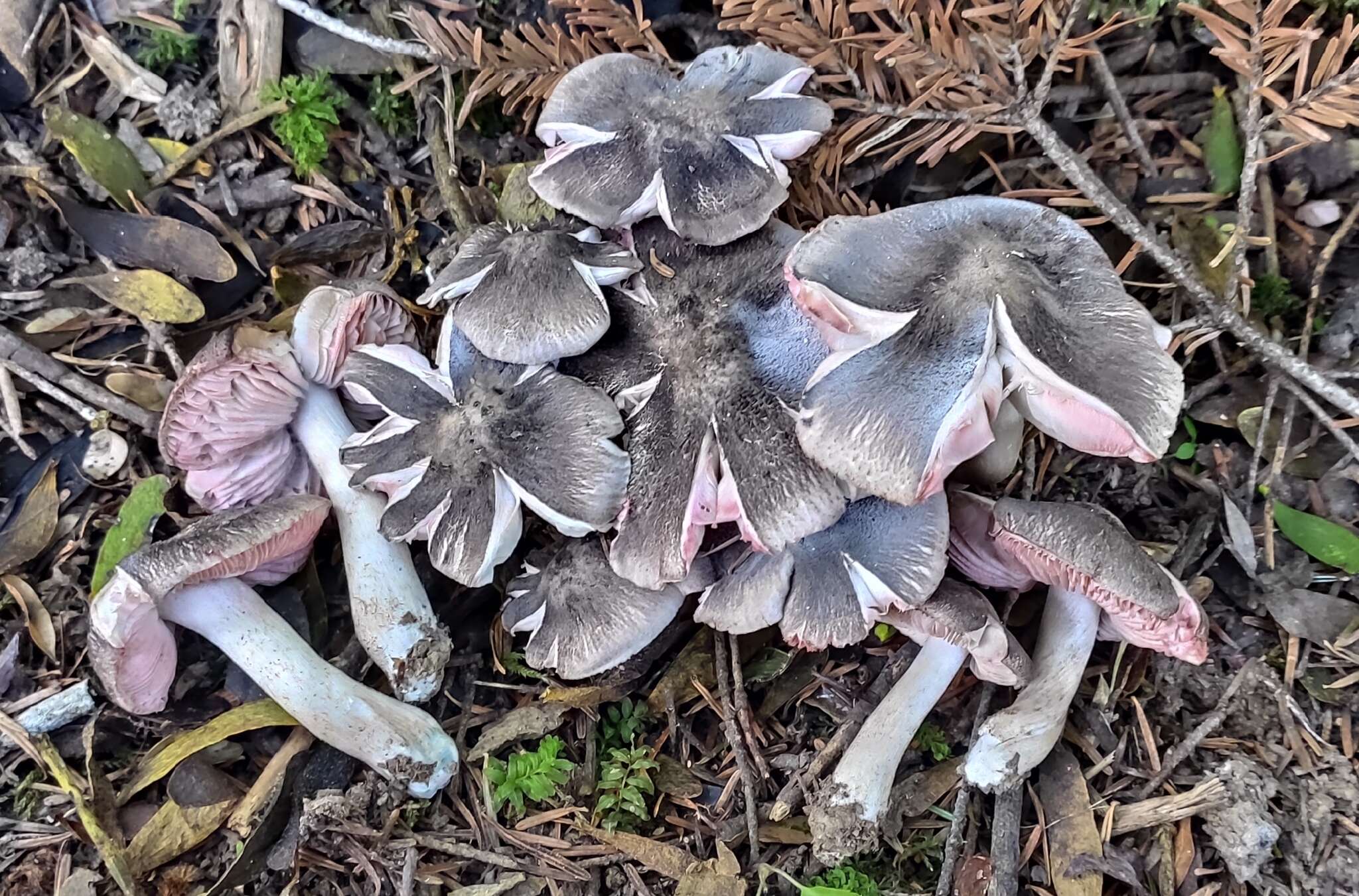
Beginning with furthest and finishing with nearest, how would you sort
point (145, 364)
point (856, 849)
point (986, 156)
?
point (145, 364)
point (986, 156)
point (856, 849)

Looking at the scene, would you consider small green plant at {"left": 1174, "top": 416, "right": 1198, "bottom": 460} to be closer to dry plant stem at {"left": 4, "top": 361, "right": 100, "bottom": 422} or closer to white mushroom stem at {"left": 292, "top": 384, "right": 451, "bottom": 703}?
white mushroom stem at {"left": 292, "top": 384, "right": 451, "bottom": 703}

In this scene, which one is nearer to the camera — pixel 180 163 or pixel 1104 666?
pixel 1104 666

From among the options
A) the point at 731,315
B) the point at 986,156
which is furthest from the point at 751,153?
the point at 986,156

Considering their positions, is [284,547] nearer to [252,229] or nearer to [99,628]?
[99,628]

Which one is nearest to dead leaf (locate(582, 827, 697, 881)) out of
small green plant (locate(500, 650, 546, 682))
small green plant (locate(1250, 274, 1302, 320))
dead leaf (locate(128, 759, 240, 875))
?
small green plant (locate(500, 650, 546, 682))

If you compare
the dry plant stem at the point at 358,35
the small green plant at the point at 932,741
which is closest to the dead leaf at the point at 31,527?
the dry plant stem at the point at 358,35
